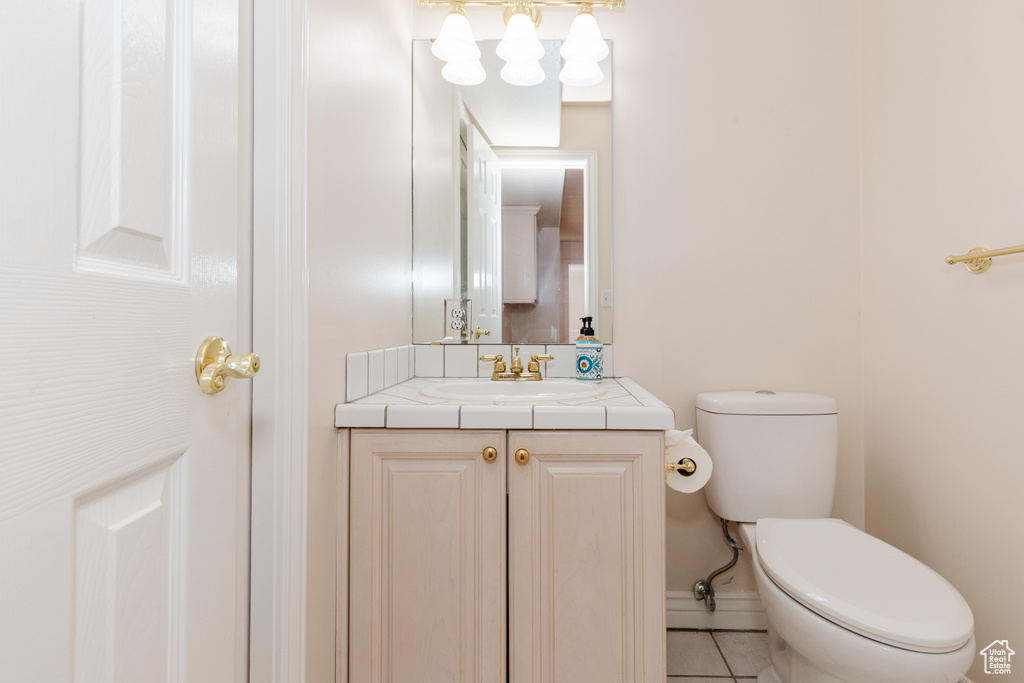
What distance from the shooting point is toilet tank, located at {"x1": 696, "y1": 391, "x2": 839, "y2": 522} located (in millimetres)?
1380

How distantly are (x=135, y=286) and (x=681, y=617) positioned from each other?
1.68 meters

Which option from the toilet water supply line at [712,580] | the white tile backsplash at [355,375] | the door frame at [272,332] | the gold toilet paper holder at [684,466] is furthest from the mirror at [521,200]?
the door frame at [272,332]

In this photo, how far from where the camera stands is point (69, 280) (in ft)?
1.31

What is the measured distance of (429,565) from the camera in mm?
987

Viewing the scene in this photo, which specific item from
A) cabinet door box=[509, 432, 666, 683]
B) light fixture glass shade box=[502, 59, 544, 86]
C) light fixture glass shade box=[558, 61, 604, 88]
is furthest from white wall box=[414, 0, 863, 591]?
cabinet door box=[509, 432, 666, 683]

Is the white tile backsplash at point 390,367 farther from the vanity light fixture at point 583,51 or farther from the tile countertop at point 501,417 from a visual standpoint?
the vanity light fixture at point 583,51

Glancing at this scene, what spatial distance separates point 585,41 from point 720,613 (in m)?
1.82

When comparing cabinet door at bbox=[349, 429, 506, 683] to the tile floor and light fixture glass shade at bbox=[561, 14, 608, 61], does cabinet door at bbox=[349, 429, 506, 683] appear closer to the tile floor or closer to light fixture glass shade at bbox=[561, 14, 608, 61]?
the tile floor

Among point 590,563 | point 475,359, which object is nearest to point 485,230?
point 475,359

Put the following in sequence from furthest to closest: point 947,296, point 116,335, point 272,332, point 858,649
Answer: point 947,296 < point 858,649 < point 272,332 < point 116,335

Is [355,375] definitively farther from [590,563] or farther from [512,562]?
[590,563]

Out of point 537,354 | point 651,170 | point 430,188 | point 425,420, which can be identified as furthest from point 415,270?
point 651,170

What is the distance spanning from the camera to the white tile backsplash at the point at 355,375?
3.40ft

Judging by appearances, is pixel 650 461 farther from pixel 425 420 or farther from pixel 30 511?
pixel 30 511
